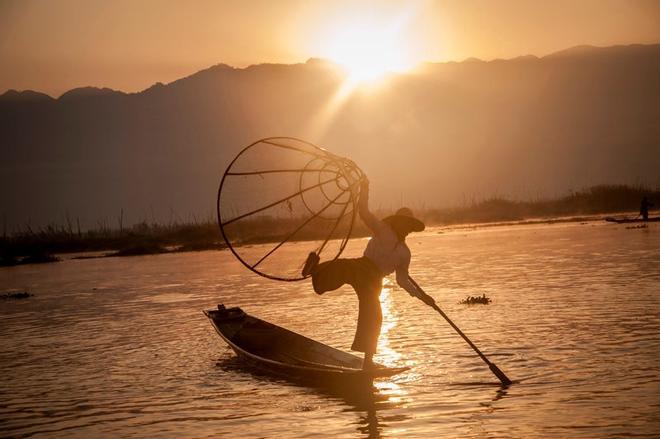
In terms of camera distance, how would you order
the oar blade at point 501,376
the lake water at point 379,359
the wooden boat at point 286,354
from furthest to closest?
the wooden boat at point 286,354, the oar blade at point 501,376, the lake water at point 379,359

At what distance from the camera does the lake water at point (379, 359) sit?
10219 millimetres

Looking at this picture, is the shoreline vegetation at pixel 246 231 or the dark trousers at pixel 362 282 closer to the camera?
the dark trousers at pixel 362 282

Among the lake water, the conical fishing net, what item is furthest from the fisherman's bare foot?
the lake water

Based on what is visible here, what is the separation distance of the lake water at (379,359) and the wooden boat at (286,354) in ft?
0.78

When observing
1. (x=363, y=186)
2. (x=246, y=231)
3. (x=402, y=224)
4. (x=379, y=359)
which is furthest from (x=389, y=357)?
(x=246, y=231)

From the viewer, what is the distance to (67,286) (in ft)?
107

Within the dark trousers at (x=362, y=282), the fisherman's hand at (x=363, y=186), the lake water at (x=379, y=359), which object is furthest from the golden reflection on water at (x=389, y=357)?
the fisherman's hand at (x=363, y=186)

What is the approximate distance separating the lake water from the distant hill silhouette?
11632 centimetres

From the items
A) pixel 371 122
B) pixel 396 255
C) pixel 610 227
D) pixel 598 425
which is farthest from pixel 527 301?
pixel 371 122

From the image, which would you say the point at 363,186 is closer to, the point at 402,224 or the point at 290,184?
the point at 402,224

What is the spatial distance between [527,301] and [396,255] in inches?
365

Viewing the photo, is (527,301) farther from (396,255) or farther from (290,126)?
(290,126)

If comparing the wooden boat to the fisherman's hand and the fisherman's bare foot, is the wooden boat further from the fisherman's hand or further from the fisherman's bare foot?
the fisherman's hand

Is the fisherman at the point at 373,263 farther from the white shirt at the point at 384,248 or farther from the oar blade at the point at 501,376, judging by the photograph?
the oar blade at the point at 501,376
